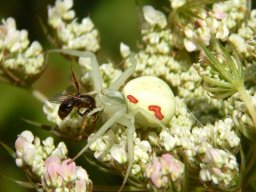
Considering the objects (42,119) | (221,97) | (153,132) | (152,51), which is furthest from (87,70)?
(42,119)

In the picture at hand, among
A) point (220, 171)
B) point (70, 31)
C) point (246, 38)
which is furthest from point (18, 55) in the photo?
point (220, 171)

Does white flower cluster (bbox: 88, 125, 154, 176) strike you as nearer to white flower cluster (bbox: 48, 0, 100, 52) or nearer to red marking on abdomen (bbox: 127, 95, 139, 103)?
red marking on abdomen (bbox: 127, 95, 139, 103)

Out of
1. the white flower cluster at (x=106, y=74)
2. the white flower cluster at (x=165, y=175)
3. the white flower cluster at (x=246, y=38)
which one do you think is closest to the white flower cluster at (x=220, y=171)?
the white flower cluster at (x=165, y=175)

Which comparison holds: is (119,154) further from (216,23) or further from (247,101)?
(216,23)

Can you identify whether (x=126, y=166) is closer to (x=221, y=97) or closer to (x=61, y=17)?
(x=221, y=97)

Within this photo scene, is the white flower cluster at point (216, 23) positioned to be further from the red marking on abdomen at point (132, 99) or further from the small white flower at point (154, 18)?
the red marking on abdomen at point (132, 99)
